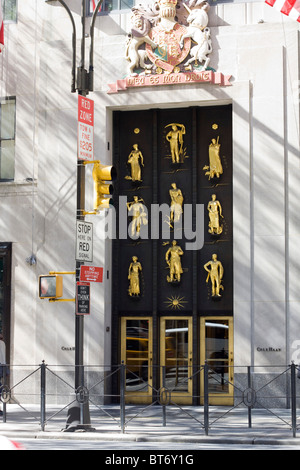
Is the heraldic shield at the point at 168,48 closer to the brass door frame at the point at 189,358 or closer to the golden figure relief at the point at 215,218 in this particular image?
the golden figure relief at the point at 215,218

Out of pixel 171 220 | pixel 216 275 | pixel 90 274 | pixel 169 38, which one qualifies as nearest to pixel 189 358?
pixel 216 275

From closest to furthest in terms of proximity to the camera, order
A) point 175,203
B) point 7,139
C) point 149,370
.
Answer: point 149,370 < point 175,203 < point 7,139

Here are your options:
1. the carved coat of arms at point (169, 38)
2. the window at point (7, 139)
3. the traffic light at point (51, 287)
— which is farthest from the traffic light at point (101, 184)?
the window at point (7, 139)

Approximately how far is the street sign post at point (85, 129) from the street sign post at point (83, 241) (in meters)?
1.41

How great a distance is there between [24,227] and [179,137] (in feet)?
16.4

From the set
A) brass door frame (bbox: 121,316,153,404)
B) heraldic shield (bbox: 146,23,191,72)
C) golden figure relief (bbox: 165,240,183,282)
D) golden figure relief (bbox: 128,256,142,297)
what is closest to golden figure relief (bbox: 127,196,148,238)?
golden figure relief (bbox: 128,256,142,297)

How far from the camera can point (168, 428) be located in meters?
18.6

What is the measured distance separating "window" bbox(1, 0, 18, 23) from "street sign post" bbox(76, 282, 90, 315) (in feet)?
34.7

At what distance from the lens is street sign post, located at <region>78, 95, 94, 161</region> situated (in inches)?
741

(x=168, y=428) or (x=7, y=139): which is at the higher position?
(x=7, y=139)

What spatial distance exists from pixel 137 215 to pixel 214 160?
2605 millimetres

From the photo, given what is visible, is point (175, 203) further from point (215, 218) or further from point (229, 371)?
point (229, 371)

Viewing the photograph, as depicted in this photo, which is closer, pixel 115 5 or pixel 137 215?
pixel 137 215

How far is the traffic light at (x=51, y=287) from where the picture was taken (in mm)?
18484
